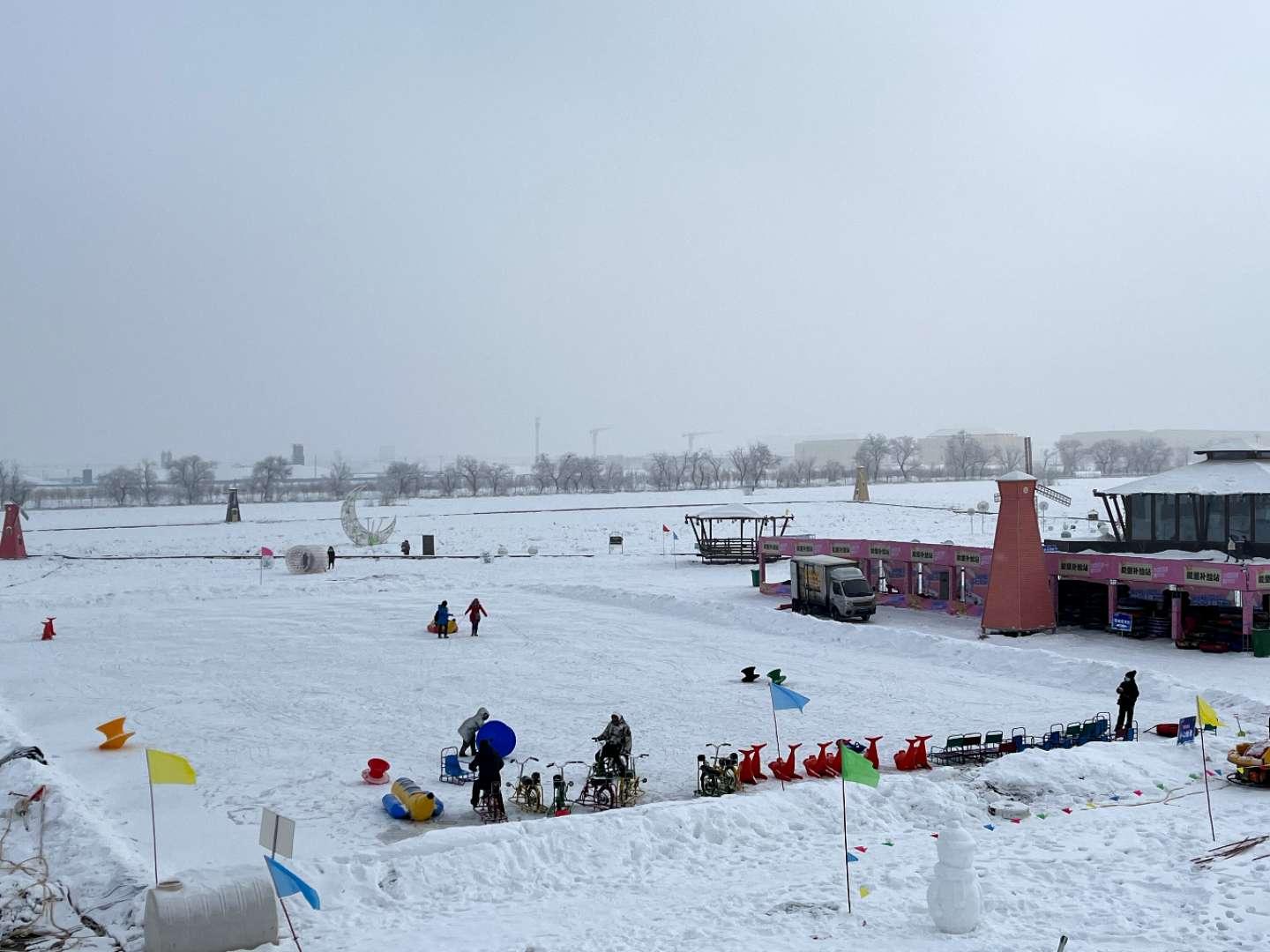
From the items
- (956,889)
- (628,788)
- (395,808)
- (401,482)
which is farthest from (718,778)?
(401,482)

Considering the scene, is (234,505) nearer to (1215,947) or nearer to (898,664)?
(898,664)

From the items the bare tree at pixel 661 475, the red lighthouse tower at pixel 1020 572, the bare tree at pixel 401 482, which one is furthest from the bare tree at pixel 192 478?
the red lighthouse tower at pixel 1020 572

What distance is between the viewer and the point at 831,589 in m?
32.0

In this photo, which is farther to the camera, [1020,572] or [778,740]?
[1020,572]

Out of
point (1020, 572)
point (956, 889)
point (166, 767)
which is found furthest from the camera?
point (1020, 572)

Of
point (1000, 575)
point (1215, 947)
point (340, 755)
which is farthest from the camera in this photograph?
point (1000, 575)

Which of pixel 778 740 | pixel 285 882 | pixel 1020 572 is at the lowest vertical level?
pixel 778 740

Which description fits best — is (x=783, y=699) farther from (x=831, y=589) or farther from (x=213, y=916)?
(x=831, y=589)

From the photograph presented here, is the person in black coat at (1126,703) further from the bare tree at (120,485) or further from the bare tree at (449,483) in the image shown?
the bare tree at (120,485)

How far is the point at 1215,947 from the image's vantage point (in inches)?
366

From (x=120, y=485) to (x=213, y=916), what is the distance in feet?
570

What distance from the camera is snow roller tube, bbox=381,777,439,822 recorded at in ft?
46.0

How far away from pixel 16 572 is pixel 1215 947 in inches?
2188

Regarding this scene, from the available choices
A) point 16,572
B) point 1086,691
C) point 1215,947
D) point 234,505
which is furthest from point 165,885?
point 234,505
